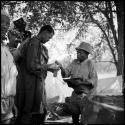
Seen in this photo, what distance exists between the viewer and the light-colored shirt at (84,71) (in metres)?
5.23

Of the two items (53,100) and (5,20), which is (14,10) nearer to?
(53,100)

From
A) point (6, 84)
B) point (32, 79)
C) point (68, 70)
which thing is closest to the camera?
point (6, 84)

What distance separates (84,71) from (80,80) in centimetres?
20

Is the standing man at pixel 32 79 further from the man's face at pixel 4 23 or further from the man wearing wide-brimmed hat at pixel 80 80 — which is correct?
the man's face at pixel 4 23

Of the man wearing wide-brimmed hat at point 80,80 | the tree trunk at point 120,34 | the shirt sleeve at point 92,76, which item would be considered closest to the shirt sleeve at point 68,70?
the man wearing wide-brimmed hat at point 80,80

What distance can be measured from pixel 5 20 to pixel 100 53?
10360mm

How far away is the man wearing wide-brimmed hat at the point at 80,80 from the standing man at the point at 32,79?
31.7 inches

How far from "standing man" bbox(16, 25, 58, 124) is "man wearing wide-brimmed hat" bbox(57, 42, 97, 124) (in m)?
0.81

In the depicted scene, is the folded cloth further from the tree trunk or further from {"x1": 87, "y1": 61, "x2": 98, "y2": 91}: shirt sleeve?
the tree trunk

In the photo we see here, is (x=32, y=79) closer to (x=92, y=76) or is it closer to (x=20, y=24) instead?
(x=20, y=24)

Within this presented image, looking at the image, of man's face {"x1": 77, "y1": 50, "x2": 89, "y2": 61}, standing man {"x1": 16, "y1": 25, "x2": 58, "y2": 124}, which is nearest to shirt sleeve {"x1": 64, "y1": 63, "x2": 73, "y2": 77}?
man's face {"x1": 77, "y1": 50, "x2": 89, "y2": 61}

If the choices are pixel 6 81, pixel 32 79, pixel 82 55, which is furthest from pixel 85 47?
pixel 6 81

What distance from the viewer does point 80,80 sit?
16.9 feet

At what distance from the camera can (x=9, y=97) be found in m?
2.64
